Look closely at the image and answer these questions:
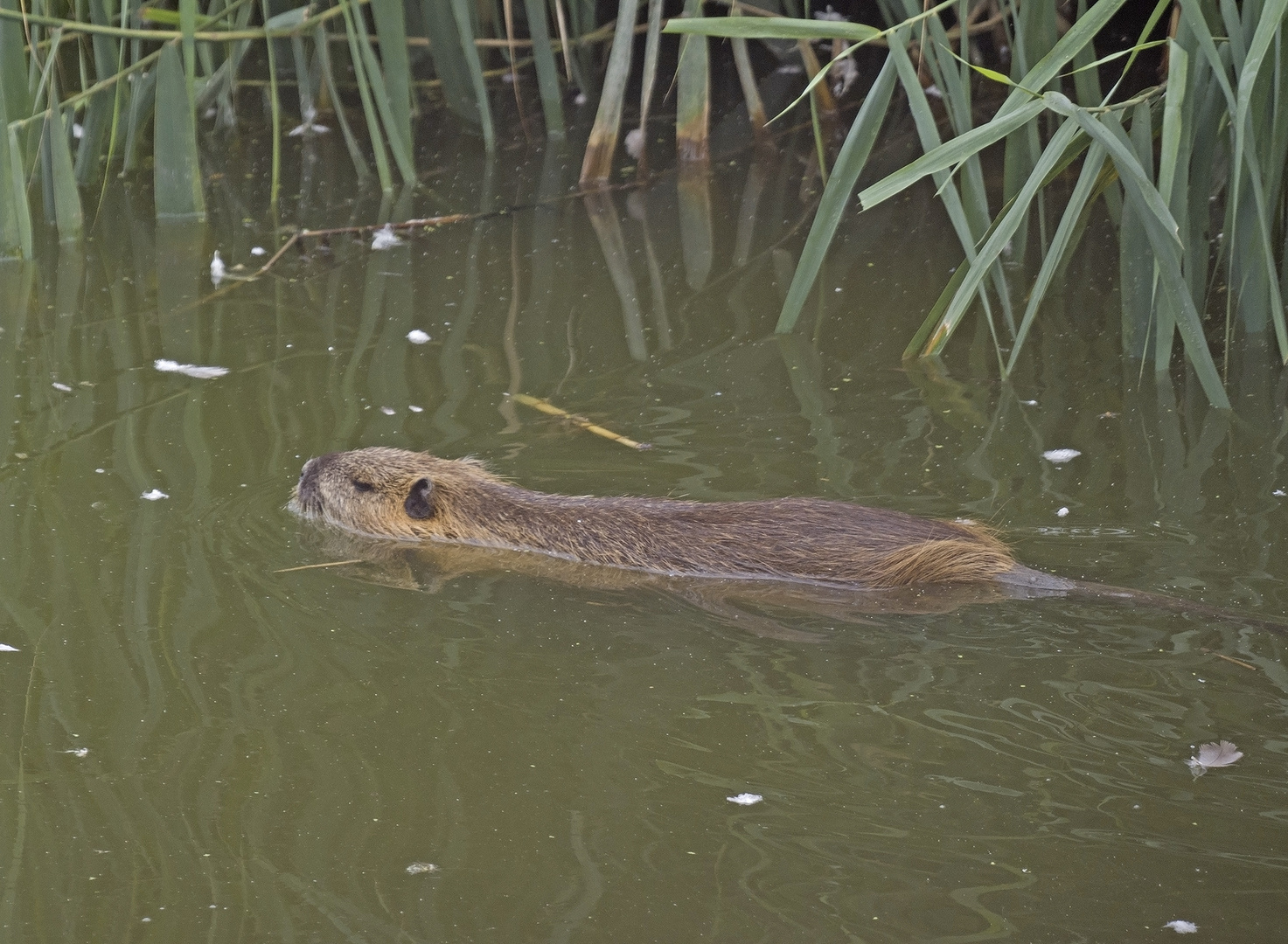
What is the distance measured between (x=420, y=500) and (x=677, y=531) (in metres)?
0.76

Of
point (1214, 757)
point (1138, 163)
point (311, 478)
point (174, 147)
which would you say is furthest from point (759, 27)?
point (174, 147)

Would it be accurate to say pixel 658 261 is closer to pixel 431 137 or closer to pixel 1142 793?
pixel 431 137

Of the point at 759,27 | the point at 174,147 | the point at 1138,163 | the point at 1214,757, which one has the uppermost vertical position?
the point at 759,27

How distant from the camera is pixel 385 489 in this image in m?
3.90

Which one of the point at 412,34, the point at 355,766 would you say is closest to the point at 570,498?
the point at 355,766

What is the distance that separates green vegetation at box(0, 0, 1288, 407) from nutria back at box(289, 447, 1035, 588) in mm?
729

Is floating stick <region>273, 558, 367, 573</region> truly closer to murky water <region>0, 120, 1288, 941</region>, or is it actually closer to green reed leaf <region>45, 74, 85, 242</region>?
murky water <region>0, 120, 1288, 941</region>

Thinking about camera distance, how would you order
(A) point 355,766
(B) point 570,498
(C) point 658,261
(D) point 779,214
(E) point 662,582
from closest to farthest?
(A) point 355,766 < (E) point 662,582 < (B) point 570,498 < (C) point 658,261 < (D) point 779,214

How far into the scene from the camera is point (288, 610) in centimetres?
329

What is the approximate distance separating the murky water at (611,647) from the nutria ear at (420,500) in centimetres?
13

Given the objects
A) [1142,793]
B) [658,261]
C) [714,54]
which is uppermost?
[714,54]

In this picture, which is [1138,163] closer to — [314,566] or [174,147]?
[314,566]

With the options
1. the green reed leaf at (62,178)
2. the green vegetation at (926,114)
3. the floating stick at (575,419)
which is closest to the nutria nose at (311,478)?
the floating stick at (575,419)

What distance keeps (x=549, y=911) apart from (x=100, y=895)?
74cm
